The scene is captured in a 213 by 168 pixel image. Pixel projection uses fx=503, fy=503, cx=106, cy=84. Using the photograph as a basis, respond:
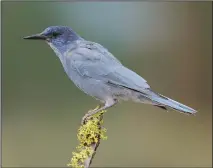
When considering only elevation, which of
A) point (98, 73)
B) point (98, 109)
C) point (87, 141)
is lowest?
point (87, 141)

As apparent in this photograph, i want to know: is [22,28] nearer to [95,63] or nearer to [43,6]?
[43,6]

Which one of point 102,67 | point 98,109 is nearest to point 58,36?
point 102,67

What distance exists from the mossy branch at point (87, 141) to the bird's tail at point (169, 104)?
0.60 ft

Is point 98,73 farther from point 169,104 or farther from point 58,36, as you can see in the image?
point 169,104

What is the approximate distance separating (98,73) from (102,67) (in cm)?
3

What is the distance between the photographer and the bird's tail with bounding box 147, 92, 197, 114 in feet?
4.71

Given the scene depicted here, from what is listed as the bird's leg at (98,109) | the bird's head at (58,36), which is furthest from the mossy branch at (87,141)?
the bird's head at (58,36)

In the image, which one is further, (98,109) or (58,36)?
(58,36)

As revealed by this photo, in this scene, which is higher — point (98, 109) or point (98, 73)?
point (98, 73)

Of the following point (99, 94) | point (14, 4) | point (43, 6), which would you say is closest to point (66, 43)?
point (99, 94)

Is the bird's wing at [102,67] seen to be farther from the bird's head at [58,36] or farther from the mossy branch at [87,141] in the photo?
the mossy branch at [87,141]

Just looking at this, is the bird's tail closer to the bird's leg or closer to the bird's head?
the bird's leg

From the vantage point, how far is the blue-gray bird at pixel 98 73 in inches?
63.6

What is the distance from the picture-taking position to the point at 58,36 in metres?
1.70
